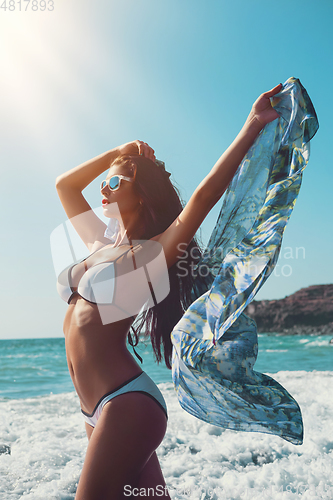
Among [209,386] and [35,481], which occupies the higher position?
[209,386]

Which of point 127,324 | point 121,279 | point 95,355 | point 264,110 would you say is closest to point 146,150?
point 264,110

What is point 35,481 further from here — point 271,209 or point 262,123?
point 262,123

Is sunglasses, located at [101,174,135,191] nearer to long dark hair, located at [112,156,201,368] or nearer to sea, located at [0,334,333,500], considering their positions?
long dark hair, located at [112,156,201,368]

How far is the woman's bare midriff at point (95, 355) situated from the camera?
5.48 feet

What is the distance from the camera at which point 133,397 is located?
161cm

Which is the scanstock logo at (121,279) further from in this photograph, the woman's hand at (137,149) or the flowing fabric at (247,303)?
the woman's hand at (137,149)

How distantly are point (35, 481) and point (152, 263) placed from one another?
3.46m

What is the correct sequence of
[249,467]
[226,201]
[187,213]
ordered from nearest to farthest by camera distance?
[187,213], [226,201], [249,467]

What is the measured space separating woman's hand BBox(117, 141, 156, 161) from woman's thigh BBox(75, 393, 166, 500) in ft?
4.54

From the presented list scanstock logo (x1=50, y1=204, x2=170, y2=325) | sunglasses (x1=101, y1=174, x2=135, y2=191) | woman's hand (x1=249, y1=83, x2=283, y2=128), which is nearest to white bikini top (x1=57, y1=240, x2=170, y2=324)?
scanstock logo (x1=50, y1=204, x2=170, y2=325)

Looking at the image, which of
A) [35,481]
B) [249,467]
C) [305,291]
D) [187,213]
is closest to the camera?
[187,213]

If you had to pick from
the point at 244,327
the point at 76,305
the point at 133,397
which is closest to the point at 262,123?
the point at 244,327

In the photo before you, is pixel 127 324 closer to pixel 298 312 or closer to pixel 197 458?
A: pixel 197 458

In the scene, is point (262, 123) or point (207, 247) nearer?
point (262, 123)
